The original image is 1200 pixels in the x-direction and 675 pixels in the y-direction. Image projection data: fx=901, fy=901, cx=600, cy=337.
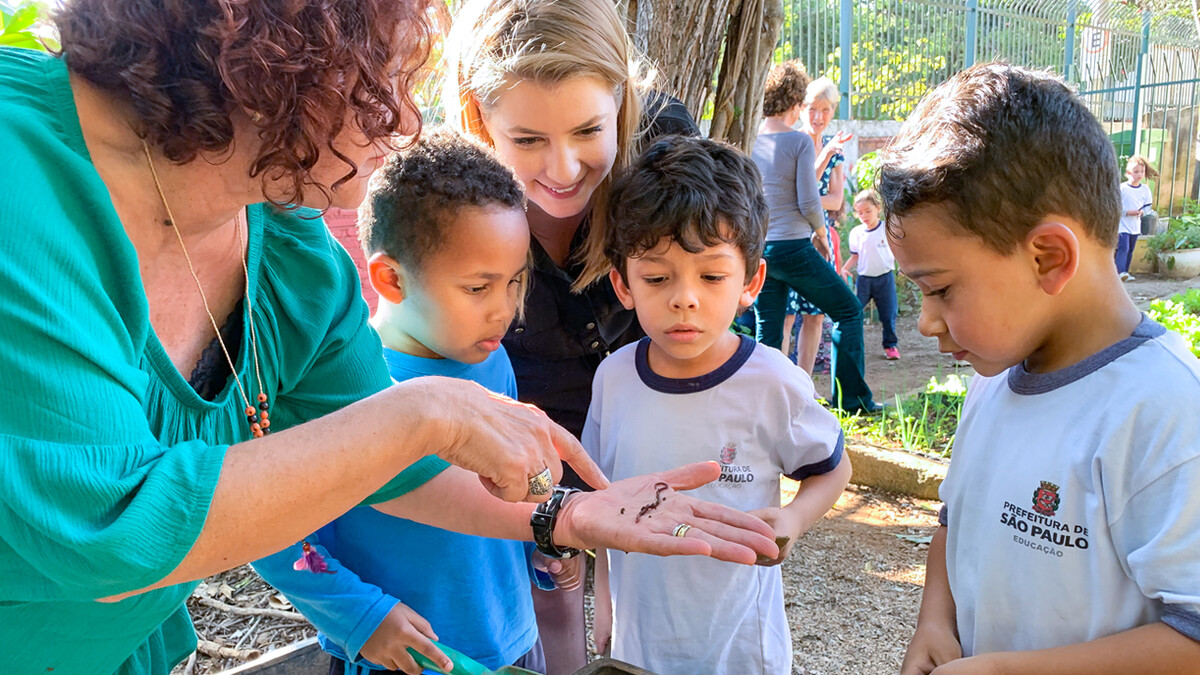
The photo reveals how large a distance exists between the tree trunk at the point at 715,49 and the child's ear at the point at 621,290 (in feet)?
4.45

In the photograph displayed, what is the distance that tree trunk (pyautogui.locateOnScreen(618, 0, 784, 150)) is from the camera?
3.47 meters

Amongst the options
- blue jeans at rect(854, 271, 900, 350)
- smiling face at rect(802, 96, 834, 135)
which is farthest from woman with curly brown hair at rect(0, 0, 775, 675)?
blue jeans at rect(854, 271, 900, 350)

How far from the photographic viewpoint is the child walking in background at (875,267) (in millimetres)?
7766

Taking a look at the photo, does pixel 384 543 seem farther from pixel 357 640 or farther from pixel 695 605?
pixel 695 605

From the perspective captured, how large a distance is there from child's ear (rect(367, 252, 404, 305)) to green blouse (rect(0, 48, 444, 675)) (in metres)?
0.64

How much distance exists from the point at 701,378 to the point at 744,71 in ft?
6.75

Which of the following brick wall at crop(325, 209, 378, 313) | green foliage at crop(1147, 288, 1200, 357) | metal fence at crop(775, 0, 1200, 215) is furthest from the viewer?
metal fence at crop(775, 0, 1200, 215)

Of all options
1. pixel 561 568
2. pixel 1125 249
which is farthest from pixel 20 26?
pixel 1125 249

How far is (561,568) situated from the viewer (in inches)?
85.7

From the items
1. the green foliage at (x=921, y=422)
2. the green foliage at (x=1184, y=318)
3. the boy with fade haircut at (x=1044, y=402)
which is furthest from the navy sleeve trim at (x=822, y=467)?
the green foliage at (x=1184, y=318)

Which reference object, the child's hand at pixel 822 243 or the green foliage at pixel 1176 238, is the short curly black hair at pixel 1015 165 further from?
the green foliage at pixel 1176 238

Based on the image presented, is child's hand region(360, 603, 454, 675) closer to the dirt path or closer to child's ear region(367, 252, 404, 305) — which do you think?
child's ear region(367, 252, 404, 305)

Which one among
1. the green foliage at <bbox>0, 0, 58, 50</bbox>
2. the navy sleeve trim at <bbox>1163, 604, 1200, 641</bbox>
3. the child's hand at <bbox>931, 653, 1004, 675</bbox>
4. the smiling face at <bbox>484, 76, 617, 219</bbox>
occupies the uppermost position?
the green foliage at <bbox>0, 0, 58, 50</bbox>

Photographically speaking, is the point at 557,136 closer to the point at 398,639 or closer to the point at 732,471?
the point at 732,471
